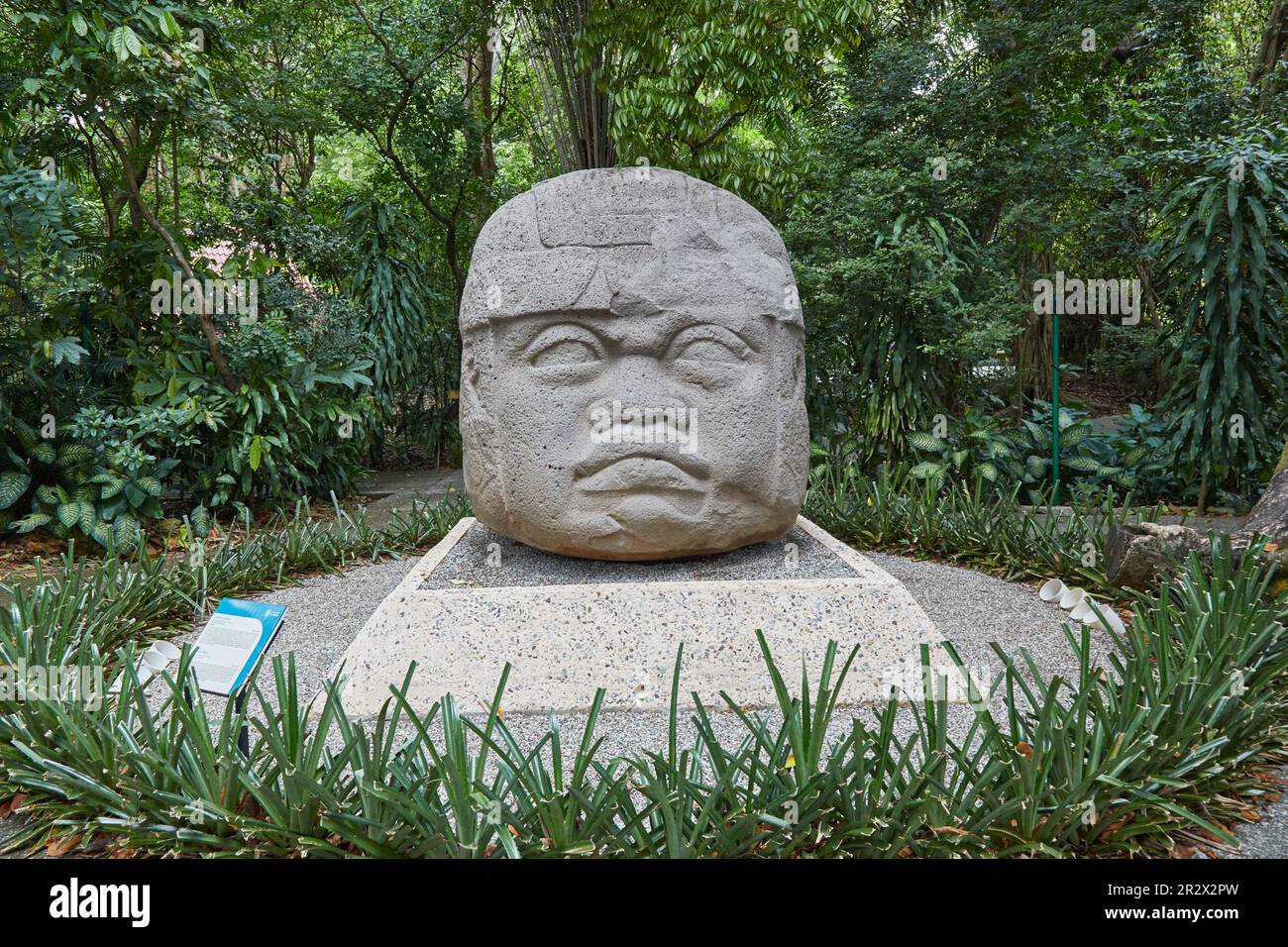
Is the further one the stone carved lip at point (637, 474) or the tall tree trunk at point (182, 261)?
the tall tree trunk at point (182, 261)

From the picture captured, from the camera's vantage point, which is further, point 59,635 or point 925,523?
point 925,523

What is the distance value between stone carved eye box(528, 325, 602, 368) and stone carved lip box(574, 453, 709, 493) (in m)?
0.39

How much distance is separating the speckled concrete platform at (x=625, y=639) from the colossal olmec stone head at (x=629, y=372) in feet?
0.94

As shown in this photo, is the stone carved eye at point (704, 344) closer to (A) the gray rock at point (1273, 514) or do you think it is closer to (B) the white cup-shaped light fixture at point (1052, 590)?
(B) the white cup-shaped light fixture at point (1052, 590)

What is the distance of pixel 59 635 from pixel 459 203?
6408mm

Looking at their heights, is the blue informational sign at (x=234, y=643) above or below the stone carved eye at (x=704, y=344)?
below

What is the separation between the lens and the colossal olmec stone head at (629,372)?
3230mm

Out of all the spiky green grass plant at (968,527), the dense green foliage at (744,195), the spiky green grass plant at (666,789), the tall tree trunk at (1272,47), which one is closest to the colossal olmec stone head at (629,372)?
the spiky green grass plant at (666,789)

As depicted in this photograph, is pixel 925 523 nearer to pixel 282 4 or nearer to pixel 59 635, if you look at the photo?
pixel 59 635

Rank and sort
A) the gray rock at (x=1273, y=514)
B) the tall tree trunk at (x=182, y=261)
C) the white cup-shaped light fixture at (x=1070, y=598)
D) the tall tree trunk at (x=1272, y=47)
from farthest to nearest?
the tall tree trunk at (x=1272, y=47) → the tall tree trunk at (x=182, y=261) → the white cup-shaped light fixture at (x=1070, y=598) → the gray rock at (x=1273, y=514)

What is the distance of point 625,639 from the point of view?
3.10 metres

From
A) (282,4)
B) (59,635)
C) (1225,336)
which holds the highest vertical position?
(282,4)

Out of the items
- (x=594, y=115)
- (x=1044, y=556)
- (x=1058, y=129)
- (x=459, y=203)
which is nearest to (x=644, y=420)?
(x=1044, y=556)

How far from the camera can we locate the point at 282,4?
809 cm
